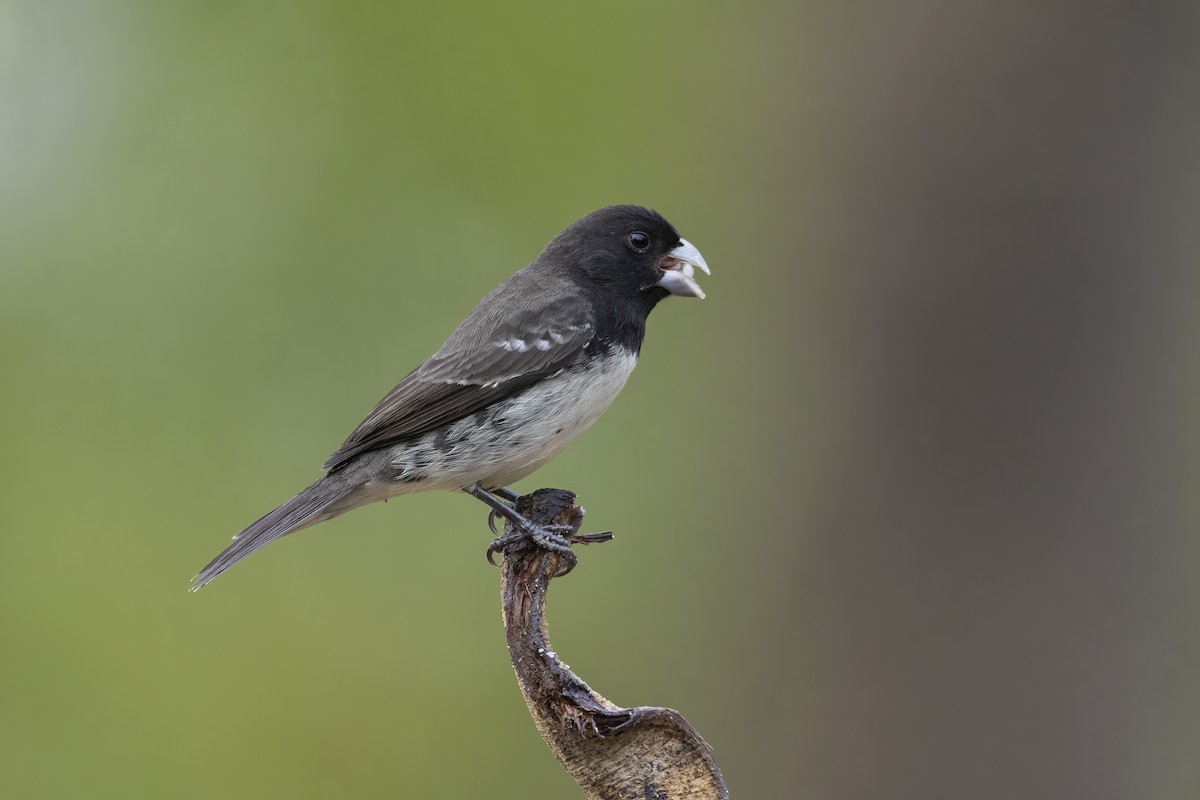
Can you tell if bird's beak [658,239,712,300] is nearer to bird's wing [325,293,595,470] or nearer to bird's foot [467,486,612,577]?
bird's wing [325,293,595,470]

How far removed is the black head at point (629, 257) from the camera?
4438mm

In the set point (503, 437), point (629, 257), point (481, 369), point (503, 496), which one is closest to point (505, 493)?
Answer: point (503, 496)

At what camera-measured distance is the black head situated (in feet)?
14.6

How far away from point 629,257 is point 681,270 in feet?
0.65

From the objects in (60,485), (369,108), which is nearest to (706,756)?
(60,485)

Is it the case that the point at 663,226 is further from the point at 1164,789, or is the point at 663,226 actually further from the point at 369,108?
the point at 1164,789

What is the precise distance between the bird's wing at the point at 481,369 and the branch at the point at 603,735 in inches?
43.4

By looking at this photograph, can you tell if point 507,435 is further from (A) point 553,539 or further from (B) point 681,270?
(B) point 681,270

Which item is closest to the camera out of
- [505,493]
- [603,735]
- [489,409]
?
[603,735]

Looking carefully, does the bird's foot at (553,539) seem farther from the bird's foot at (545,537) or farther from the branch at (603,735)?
the branch at (603,735)

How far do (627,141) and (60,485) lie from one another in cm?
370

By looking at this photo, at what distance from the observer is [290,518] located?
3926 millimetres

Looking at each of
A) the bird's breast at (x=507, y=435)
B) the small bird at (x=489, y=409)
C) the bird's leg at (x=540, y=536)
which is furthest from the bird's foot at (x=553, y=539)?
the bird's breast at (x=507, y=435)

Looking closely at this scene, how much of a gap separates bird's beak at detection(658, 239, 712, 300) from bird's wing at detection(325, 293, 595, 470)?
1.23ft
